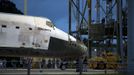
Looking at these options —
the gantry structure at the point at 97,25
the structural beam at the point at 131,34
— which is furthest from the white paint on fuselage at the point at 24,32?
the gantry structure at the point at 97,25

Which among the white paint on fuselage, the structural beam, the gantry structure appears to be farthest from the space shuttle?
the gantry structure

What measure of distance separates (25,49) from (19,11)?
1394cm

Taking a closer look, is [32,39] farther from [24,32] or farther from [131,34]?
[131,34]

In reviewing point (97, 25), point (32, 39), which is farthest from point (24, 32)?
point (97, 25)

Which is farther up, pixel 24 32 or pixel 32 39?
pixel 24 32

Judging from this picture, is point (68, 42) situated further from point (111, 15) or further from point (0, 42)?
point (111, 15)

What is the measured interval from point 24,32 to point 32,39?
0.70 m

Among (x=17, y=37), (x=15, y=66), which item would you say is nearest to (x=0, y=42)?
(x=17, y=37)

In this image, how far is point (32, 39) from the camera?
875 inches

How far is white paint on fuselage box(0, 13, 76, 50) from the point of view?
71.1 feet

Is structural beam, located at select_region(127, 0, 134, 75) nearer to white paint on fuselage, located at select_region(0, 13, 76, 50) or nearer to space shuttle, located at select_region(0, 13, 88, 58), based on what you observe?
space shuttle, located at select_region(0, 13, 88, 58)

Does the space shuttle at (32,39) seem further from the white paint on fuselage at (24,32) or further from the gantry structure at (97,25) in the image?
the gantry structure at (97,25)

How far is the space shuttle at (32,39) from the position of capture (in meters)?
21.7

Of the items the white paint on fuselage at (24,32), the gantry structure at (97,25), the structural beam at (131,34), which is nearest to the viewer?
the white paint on fuselage at (24,32)
